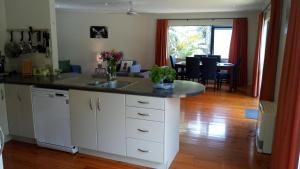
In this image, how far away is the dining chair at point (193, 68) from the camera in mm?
6621

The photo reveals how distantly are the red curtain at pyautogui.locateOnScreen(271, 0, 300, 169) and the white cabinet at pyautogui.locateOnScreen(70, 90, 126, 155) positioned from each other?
1519 millimetres

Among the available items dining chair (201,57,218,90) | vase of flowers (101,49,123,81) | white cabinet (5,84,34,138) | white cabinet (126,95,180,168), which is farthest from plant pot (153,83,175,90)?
dining chair (201,57,218,90)

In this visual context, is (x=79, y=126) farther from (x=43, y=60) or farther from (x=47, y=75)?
(x=43, y=60)

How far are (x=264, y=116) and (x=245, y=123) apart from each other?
1169 mm

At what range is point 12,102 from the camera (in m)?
3.18

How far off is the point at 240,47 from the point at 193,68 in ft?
6.23

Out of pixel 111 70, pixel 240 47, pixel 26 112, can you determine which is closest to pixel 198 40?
pixel 240 47

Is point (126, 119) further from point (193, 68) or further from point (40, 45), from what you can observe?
point (193, 68)

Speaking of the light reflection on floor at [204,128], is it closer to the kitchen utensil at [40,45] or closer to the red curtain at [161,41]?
the kitchen utensil at [40,45]

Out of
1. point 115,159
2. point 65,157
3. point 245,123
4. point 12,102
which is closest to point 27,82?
point 12,102

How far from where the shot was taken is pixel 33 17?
11.5ft

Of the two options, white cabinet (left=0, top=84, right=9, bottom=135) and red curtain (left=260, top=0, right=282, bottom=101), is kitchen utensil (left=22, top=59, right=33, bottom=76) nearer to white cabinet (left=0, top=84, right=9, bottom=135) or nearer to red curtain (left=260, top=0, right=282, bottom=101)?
white cabinet (left=0, top=84, right=9, bottom=135)

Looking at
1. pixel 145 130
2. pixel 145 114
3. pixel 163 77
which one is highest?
pixel 163 77

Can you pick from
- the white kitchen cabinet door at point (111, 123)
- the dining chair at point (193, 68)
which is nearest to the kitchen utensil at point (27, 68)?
the white kitchen cabinet door at point (111, 123)
